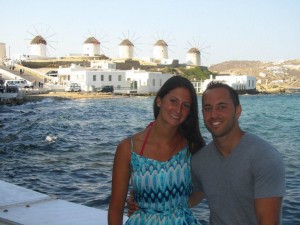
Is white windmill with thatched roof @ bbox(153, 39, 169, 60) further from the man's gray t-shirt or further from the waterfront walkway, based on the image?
the man's gray t-shirt

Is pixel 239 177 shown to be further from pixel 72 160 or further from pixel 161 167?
pixel 72 160

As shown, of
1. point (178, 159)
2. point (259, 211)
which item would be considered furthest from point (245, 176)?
point (178, 159)

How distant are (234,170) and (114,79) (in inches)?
2642

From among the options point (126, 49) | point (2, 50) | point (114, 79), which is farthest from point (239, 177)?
point (126, 49)

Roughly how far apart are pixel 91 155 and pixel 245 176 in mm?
13115

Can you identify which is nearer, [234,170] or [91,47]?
[234,170]

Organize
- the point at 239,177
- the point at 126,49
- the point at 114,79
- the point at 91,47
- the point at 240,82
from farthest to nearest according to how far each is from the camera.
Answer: the point at 126,49 < the point at 91,47 < the point at 240,82 < the point at 114,79 < the point at 239,177

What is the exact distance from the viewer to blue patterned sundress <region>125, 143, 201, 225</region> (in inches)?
99.3

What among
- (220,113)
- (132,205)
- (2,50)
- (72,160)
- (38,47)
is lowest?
(72,160)

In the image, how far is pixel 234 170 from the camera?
236cm

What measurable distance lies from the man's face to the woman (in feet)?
0.63

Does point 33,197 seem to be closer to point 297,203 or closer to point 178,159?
point 178,159

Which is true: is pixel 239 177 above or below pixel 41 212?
above

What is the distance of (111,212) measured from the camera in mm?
2639
